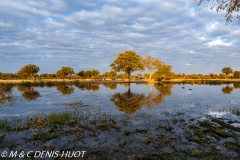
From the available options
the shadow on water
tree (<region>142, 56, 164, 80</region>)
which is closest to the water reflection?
the shadow on water

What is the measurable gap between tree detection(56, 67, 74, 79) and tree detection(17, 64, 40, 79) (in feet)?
43.1

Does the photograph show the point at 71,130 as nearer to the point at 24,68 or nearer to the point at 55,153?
the point at 55,153

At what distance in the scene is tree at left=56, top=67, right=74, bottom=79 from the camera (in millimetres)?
117556

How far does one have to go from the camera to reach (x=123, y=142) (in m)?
9.27

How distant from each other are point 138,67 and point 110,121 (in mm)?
78152

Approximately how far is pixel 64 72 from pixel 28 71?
20809 mm

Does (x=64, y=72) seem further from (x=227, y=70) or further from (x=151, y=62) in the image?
(x=227, y=70)

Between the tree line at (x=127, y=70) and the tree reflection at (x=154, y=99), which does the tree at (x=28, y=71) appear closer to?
the tree line at (x=127, y=70)

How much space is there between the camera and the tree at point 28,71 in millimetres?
105406

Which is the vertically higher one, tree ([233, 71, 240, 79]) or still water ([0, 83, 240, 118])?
tree ([233, 71, 240, 79])

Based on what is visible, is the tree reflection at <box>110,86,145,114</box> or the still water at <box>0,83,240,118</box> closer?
the still water at <box>0,83,240,118</box>

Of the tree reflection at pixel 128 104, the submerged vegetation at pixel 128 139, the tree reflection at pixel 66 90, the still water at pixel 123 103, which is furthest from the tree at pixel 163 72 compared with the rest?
the submerged vegetation at pixel 128 139

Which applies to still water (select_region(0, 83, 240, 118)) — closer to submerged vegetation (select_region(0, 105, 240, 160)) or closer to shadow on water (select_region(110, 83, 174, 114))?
shadow on water (select_region(110, 83, 174, 114))

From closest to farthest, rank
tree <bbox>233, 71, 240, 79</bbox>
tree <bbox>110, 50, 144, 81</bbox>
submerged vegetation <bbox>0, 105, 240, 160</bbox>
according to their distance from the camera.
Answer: submerged vegetation <bbox>0, 105, 240, 160</bbox> → tree <bbox>110, 50, 144, 81</bbox> → tree <bbox>233, 71, 240, 79</bbox>
